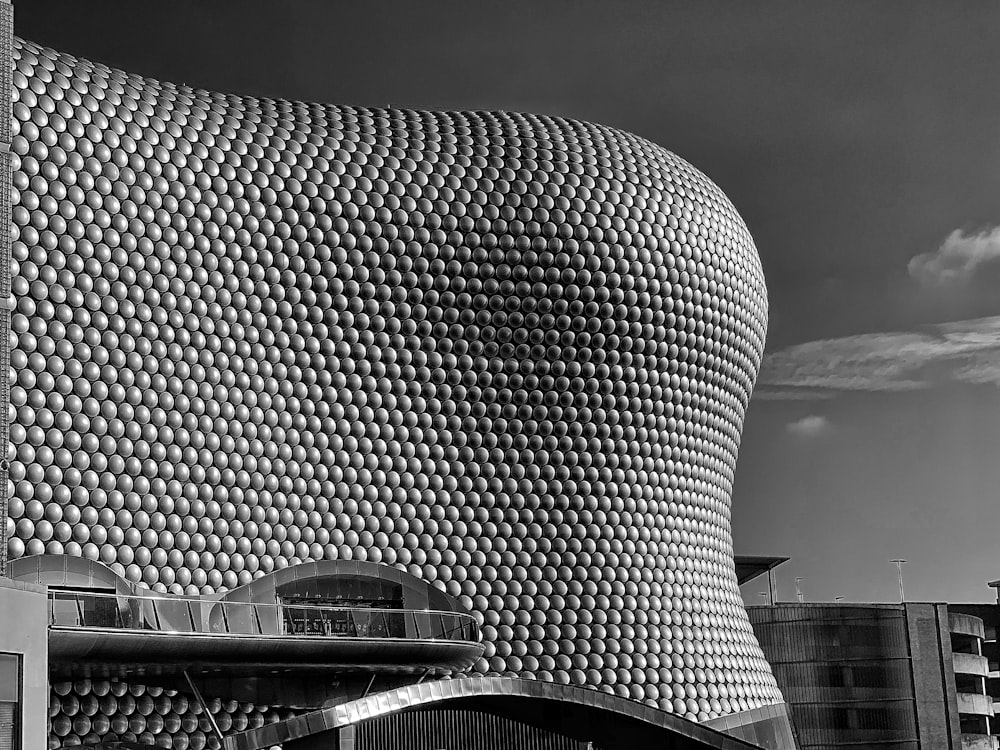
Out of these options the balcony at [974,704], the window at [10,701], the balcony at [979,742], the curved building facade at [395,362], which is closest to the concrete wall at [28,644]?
the window at [10,701]

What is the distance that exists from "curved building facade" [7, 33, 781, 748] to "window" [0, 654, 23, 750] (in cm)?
928

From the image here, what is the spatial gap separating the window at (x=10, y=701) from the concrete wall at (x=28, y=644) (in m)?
0.05

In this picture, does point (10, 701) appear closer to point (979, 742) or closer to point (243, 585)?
point (243, 585)

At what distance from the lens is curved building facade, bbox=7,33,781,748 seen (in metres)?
24.3

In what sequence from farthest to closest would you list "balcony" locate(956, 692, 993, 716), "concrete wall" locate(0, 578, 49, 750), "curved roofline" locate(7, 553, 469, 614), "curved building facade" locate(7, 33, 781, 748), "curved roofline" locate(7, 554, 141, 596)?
"balcony" locate(956, 692, 993, 716) → "curved building facade" locate(7, 33, 781, 748) → "curved roofline" locate(7, 553, 469, 614) → "curved roofline" locate(7, 554, 141, 596) → "concrete wall" locate(0, 578, 49, 750)

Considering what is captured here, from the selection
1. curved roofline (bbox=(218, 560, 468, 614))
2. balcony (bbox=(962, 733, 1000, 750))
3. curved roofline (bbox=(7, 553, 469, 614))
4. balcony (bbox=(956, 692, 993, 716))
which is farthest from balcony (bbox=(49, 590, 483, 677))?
balcony (bbox=(962, 733, 1000, 750))

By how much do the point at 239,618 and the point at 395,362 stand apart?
29.0 ft

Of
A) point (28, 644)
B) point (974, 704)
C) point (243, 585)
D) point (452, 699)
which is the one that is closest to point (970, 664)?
point (974, 704)

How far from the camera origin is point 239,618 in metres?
20.9

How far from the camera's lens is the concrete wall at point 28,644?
1352cm

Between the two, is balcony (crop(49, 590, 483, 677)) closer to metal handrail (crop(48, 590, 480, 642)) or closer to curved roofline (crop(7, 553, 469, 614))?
metal handrail (crop(48, 590, 480, 642))

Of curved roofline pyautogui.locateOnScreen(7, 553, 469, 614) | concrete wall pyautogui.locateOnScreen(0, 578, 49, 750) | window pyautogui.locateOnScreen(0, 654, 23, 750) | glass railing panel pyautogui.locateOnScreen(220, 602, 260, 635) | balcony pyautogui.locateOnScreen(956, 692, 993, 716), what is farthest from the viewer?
balcony pyautogui.locateOnScreen(956, 692, 993, 716)

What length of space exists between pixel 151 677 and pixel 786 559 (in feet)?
93.0

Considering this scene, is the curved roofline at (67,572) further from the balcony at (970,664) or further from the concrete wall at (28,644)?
the balcony at (970,664)
